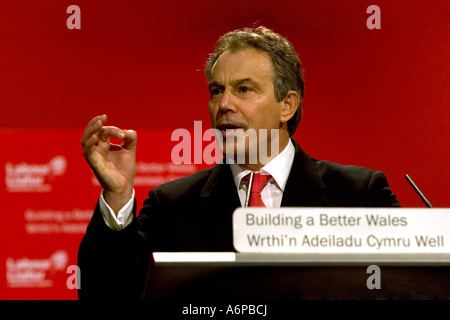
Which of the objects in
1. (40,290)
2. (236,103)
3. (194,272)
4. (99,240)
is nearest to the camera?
(194,272)

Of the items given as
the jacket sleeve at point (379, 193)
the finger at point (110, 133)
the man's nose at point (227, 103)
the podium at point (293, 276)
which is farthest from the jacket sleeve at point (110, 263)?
the jacket sleeve at point (379, 193)

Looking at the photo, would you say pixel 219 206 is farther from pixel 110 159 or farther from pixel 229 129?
pixel 110 159

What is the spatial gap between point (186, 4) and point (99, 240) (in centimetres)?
175

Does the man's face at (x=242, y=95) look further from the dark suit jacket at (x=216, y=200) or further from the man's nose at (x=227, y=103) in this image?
the dark suit jacket at (x=216, y=200)

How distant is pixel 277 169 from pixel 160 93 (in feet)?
3.83

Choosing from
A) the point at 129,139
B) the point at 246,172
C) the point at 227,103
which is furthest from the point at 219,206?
the point at 129,139

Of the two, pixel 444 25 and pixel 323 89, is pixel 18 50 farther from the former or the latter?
pixel 444 25

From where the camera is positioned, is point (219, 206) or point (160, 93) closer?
point (219, 206)

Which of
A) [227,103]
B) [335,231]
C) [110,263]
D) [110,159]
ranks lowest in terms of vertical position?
[110,263]

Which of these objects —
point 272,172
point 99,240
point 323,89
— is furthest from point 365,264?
point 323,89

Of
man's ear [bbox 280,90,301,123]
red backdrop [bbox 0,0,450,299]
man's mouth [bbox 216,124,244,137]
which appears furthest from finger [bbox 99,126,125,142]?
red backdrop [bbox 0,0,450,299]

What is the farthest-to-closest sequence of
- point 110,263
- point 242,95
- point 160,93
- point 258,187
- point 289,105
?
point 160,93
point 289,105
point 242,95
point 258,187
point 110,263

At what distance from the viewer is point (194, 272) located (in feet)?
2.86

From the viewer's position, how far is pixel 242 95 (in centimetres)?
177
